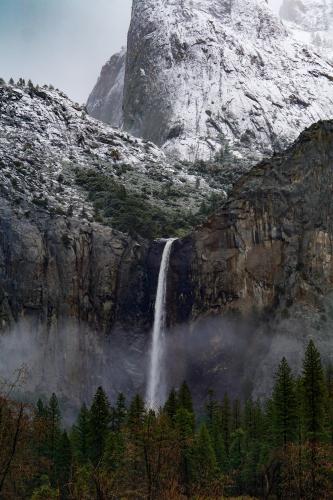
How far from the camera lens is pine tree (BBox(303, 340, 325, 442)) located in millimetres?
56938

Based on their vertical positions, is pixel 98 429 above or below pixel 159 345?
below

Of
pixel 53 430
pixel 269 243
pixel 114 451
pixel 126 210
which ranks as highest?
pixel 126 210

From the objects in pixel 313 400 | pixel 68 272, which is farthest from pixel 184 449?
pixel 68 272

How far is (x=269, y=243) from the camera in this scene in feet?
338

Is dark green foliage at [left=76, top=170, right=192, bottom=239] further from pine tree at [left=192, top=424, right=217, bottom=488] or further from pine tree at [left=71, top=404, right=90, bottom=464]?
pine tree at [left=192, top=424, right=217, bottom=488]

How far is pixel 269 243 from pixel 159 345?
19.3 metres

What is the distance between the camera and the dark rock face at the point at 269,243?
9962cm

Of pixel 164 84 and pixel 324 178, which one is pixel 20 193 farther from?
pixel 164 84

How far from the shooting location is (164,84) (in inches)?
7633

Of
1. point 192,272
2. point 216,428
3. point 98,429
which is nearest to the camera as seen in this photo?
point 98,429

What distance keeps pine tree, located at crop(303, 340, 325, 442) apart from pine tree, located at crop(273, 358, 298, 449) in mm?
3995

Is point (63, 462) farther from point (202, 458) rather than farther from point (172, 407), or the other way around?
point (202, 458)

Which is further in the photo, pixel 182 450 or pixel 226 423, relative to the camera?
pixel 226 423

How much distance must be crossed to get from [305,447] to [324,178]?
5757 cm
